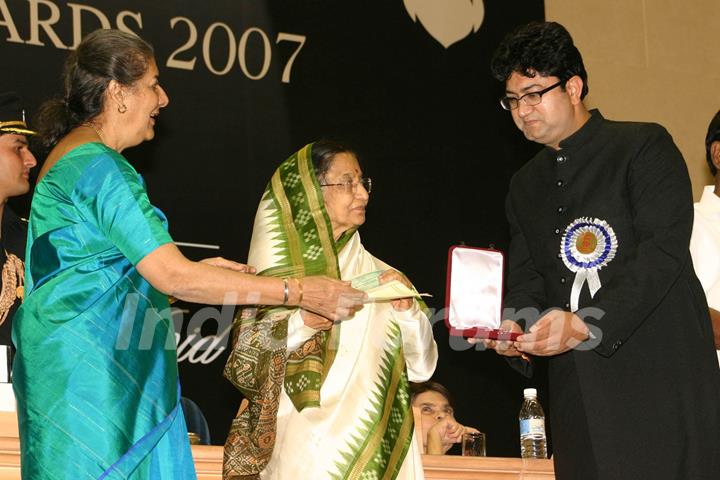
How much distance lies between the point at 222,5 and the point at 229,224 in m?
1.03

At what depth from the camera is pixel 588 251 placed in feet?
8.64

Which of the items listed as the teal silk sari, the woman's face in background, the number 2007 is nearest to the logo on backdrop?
the number 2007

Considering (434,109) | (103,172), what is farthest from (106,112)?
(434,109)

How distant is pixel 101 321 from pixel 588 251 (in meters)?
1.12

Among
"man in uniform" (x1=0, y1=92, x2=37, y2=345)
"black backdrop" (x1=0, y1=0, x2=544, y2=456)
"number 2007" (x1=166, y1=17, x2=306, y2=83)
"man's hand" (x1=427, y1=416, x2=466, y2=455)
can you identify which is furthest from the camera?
"number 2007" (x1=166, y1=17, x2=306, y2=83)

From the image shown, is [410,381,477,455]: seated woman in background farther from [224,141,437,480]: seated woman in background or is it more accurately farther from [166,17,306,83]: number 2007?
[166,17,306,83]: number 2007

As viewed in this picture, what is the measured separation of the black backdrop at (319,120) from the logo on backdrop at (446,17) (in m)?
0.01

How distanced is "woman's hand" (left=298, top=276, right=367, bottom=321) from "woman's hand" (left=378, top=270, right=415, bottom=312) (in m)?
0.44

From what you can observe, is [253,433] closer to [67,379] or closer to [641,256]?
[67,379]

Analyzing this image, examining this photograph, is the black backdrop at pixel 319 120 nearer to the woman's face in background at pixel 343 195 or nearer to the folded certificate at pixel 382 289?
the woman's face in background at pixel 343 195

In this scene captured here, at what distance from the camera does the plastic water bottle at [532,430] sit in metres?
4.06

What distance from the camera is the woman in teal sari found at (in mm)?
2291

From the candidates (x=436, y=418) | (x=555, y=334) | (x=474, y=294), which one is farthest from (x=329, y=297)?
(x=436, y=418)

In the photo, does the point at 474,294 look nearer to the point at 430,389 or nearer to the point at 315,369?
the point at 315,369
